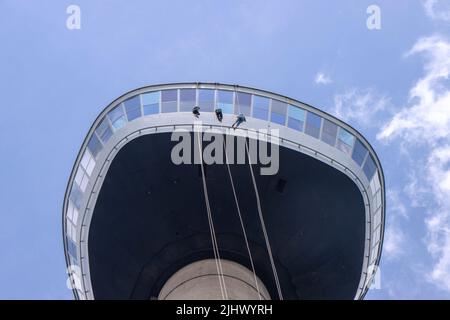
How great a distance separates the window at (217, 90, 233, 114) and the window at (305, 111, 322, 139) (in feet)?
10.0

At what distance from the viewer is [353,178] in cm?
2502

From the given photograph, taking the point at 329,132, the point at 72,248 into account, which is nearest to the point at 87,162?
the point at 72,248

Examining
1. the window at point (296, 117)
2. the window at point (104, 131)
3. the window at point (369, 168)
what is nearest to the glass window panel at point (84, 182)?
the window at point (104, 131)

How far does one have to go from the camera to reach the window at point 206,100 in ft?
80.9

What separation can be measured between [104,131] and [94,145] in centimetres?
66

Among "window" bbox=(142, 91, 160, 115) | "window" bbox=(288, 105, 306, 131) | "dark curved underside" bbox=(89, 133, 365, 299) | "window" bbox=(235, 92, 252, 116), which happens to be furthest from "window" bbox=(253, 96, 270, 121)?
"window" bbox=(142, 91, 160, 115)

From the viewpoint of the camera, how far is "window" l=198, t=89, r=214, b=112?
2466 centimetres

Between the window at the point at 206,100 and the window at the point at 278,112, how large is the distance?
2.34 metres

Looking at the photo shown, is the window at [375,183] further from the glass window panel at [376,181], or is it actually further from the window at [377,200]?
the window at [377,200]

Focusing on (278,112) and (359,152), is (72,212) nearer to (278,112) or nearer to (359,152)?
(278,112)
